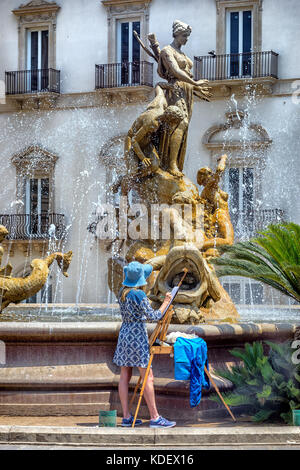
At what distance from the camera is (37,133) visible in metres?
26.4

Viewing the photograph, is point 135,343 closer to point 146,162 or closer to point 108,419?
point 108,419

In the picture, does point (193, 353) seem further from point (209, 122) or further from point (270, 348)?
point (209, 122)

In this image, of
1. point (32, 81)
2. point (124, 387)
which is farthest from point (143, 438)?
point (32, 81)

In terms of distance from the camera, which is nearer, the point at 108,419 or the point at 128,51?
the point at 108,419

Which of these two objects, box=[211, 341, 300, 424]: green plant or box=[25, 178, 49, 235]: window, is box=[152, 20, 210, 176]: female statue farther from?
box=[25, 178, 49, 235]: window

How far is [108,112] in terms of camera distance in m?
25.3

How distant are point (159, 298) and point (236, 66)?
16.5 metres

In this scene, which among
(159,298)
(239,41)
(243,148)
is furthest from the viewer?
(239,41)

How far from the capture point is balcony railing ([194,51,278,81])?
78.5 feet

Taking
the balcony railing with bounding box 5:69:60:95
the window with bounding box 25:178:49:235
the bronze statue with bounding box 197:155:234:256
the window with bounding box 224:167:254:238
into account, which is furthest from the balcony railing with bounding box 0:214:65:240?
the bronze statue with bounding box 197:155:234:256

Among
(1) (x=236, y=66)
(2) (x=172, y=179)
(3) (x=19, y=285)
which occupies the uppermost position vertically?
(1) (x=236, y=66)

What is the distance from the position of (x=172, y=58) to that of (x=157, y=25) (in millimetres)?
15148

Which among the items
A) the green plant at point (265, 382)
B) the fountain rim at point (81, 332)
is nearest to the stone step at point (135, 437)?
the green plant at point (265, 382)

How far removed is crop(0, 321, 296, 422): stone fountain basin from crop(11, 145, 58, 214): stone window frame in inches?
718
